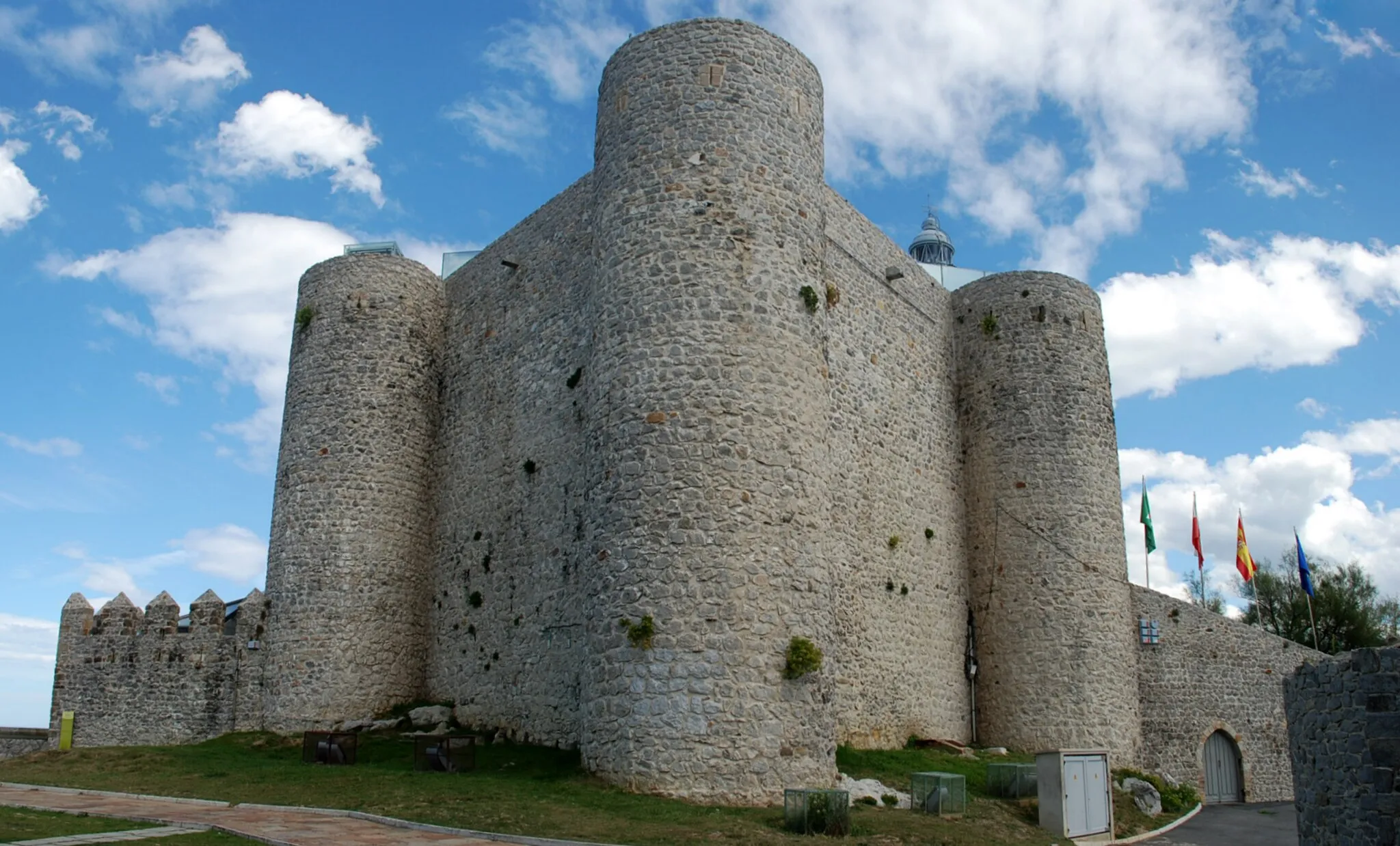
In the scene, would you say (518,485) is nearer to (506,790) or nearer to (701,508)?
(701,508)

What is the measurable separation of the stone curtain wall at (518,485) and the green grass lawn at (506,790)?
5.50ft

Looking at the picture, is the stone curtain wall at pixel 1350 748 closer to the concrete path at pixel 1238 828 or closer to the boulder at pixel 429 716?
the concrete path at pixel 1238 828

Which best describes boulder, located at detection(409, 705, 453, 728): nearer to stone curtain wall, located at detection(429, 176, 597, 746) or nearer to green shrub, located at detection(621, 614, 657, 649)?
stone curtain wall, located at detection(429, 176, 597, 746)

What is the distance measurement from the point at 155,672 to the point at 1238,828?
21.0m

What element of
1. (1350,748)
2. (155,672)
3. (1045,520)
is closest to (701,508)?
(1350,748)

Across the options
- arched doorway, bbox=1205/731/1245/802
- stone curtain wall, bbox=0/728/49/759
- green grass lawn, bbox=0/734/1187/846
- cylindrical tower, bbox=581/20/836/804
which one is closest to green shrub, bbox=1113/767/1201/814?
arched doorway, bbox=1205/731/1245/802

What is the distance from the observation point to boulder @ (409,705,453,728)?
67.9ft

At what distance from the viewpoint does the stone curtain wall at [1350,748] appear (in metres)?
8.71

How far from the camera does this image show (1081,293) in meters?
25.5

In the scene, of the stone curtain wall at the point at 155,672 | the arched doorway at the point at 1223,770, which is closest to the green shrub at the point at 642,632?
the stone curtain wall at the point at 155,672

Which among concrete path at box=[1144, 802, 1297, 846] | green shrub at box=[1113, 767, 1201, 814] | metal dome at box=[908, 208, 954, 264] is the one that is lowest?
concrete path at box=[1144, 802, 1297, 846]

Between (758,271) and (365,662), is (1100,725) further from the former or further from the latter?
(365,662)

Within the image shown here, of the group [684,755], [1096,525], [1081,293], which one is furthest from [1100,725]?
[684,755]

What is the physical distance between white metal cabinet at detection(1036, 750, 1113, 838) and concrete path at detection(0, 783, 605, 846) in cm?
764
